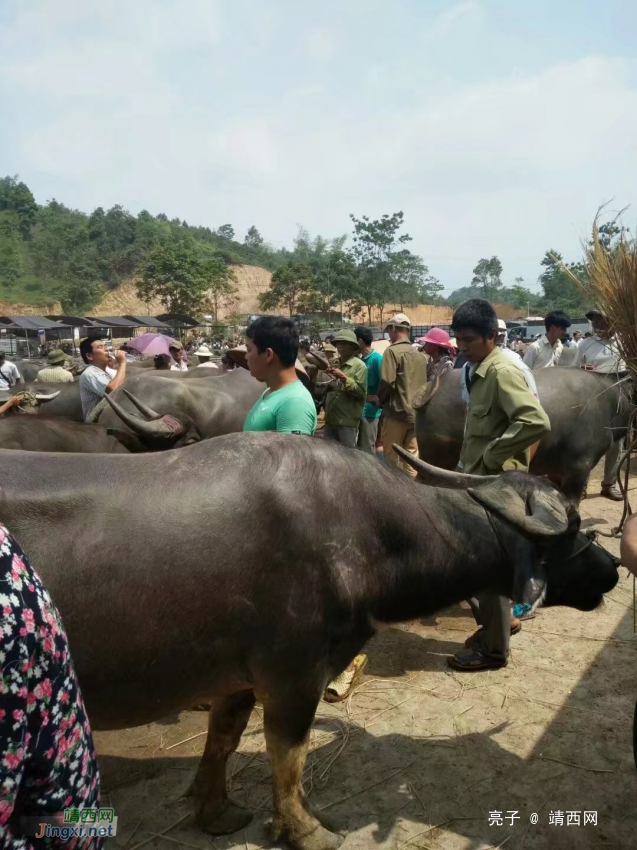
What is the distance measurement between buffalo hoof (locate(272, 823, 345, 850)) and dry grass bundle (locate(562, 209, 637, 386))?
251 centimetres

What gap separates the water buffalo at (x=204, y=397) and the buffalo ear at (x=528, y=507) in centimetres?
454

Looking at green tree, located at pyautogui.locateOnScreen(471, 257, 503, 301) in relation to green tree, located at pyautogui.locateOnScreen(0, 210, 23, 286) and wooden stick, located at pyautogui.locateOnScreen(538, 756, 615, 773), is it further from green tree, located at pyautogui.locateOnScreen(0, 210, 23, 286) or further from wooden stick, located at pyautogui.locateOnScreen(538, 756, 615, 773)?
wooden stick, located at pyautogui.locateOnScreen(538, 756, 615, 773)

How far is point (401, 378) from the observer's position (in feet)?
22.6

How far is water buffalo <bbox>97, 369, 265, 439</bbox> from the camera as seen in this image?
675 centimetres

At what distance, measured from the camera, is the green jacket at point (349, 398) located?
6.84 m

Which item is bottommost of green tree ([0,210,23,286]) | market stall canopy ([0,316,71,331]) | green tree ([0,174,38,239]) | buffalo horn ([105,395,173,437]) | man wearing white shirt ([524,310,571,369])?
buffalo horn ([105,395,173,437])

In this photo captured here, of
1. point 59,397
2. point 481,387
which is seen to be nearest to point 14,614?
point 481,387

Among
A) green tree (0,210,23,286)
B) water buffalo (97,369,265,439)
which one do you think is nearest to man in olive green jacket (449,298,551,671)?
water buffalo (97,369,265,439)

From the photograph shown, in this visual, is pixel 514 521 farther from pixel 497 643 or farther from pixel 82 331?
pixel 82 331

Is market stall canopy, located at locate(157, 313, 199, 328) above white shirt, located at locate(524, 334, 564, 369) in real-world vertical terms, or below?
above

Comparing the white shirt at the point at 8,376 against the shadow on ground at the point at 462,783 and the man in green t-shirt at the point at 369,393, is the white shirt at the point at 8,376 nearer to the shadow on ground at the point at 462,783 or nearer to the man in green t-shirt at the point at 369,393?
the man in green t-shirt at the point at 369,393

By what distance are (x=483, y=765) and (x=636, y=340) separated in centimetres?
223

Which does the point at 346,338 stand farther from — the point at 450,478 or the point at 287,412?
the point at 450,478

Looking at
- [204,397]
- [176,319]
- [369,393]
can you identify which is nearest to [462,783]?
[204,397]
